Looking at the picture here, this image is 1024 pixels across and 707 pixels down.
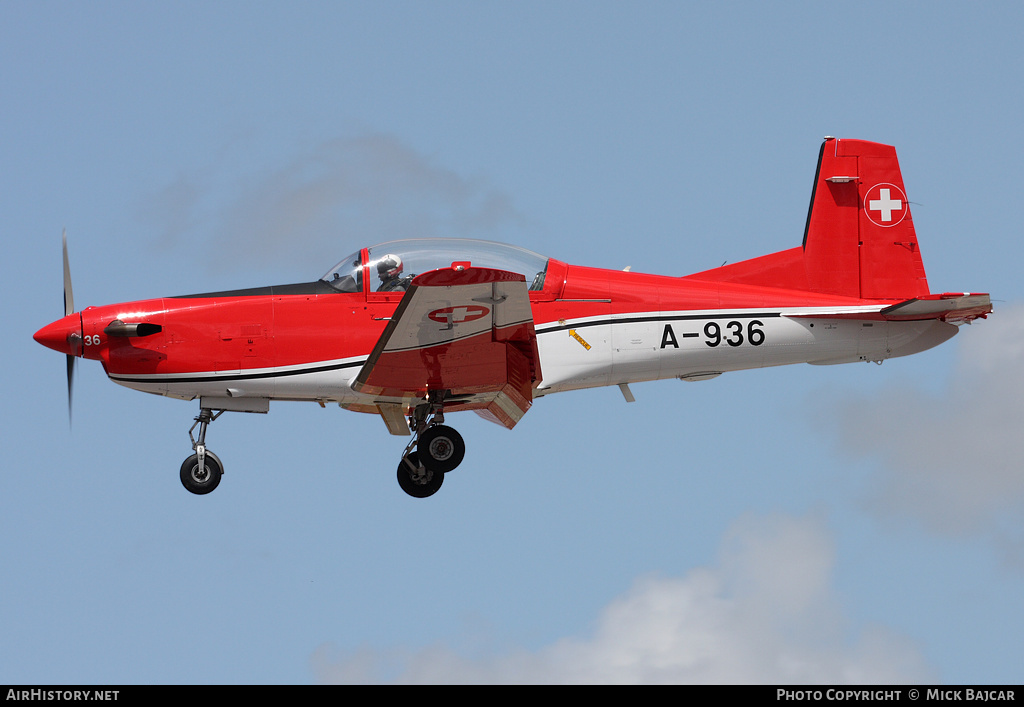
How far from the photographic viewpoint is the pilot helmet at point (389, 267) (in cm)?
1495

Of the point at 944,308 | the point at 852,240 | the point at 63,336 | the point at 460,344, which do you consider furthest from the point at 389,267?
the point at 944,308

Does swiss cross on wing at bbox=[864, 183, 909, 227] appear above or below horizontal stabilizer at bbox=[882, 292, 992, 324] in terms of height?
above

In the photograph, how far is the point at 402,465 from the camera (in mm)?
15750

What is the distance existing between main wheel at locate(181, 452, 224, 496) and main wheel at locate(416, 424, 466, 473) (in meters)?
2.35

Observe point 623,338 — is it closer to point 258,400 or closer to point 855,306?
point 855,306

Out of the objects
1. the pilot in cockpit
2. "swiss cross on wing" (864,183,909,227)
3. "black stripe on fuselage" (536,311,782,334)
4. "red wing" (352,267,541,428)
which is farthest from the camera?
"swiss cross on wing" (864,183,909,227)

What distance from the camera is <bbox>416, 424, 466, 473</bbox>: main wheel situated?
15133mm

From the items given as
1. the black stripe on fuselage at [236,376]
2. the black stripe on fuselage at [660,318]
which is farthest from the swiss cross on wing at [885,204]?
the black stripe on fuselage at [236,376]

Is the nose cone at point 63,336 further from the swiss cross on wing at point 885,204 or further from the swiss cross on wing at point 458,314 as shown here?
the swiss cross on wing at point 885,204

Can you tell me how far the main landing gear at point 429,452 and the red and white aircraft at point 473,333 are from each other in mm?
18

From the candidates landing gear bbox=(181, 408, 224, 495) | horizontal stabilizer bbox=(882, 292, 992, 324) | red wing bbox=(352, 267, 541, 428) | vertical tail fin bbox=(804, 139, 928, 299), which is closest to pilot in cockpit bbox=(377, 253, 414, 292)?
red wing bbox=(352, 267, 541, 428)

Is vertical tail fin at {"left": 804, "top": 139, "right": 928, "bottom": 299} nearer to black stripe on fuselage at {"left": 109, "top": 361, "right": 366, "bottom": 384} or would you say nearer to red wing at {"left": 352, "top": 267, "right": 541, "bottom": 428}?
red wing at {"left": 352, "top": 267, "right": 541, "bottom": 428}
